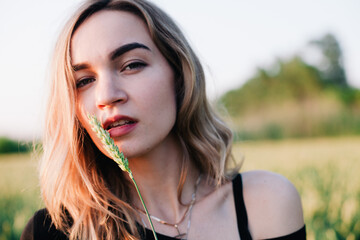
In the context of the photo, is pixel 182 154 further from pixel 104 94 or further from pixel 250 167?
pixel 250 167

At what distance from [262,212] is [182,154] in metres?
0.62

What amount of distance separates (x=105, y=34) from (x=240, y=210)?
4.10ft

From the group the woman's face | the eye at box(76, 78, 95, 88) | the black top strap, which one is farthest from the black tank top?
the eye at box(76, 78, 95, 88)

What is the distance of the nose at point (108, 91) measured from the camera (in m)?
1.59

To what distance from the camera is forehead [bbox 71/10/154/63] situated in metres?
1.69

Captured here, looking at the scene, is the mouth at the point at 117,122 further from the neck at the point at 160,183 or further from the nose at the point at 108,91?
the neck at the point at 160,183

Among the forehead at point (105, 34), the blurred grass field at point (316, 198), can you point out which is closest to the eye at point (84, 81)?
the forehead at point (105, 34)

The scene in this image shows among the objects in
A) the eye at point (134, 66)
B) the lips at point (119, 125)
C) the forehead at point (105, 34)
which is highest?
the forehead at point (105, 34)

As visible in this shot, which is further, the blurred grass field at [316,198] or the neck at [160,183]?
the blurred grass field at [316,198]

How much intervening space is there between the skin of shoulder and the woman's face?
0.68 m

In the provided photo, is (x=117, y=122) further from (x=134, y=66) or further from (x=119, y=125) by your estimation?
(x=134, y=66)

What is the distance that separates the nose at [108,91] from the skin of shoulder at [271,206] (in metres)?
0.97

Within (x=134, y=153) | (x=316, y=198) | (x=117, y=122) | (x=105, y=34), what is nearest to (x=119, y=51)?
(x=105, y=34)

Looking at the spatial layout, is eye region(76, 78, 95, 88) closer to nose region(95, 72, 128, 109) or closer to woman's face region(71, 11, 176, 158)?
woman's face region(71, 11, 176, 158)
